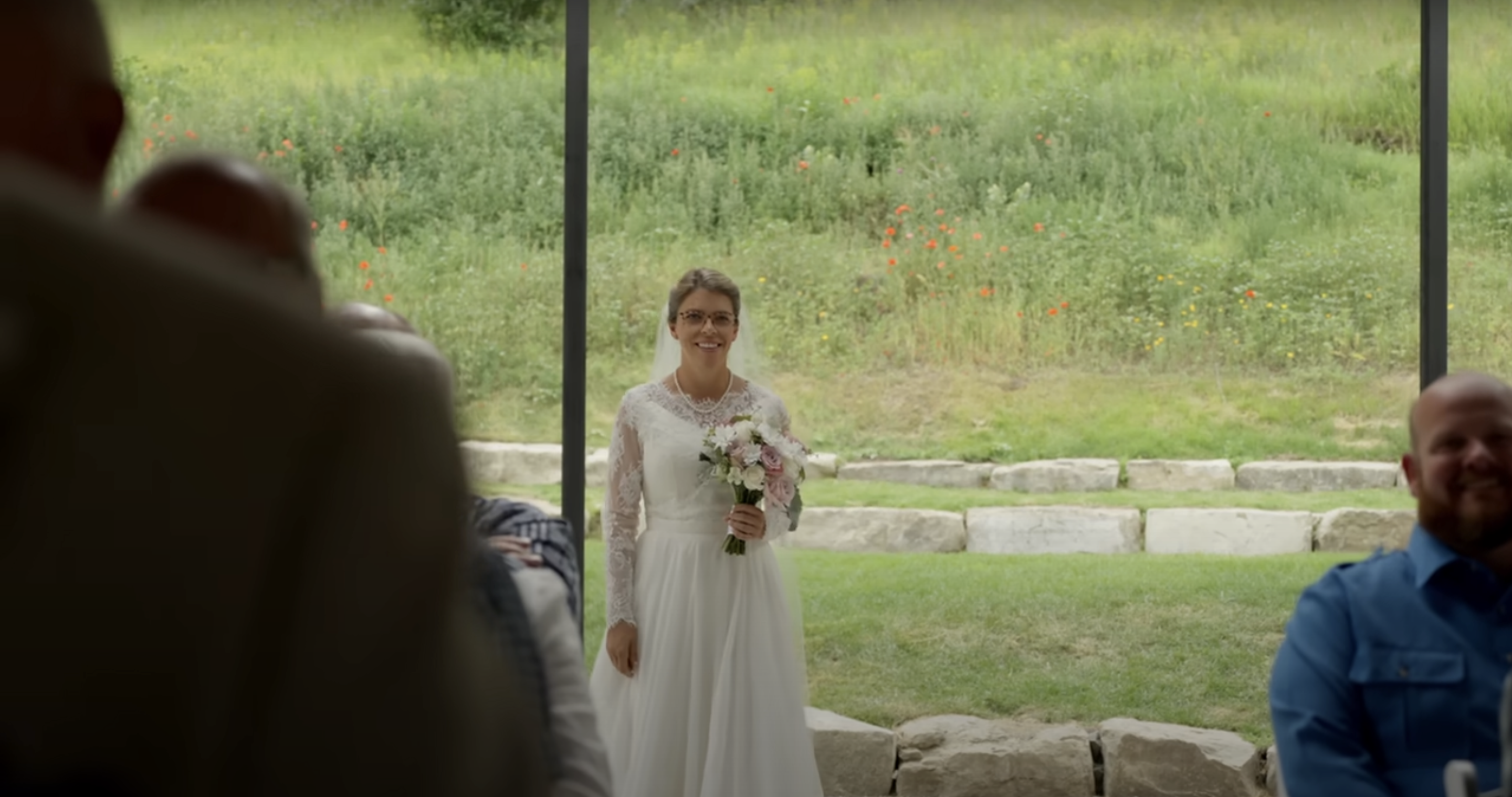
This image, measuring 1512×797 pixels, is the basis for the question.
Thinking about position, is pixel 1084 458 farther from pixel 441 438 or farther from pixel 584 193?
pixel 441 438

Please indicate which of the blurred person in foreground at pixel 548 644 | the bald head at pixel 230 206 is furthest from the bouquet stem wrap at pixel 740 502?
the bald head at pixel 230 206

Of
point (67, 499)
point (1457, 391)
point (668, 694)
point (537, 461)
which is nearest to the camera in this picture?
point (67, 499)

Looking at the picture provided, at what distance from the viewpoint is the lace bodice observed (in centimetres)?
377

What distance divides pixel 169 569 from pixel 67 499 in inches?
0.9

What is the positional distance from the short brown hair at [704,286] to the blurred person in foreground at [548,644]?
274cm

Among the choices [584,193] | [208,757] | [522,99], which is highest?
[522,99]

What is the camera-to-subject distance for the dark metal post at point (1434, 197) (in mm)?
4051

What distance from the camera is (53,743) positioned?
297mm

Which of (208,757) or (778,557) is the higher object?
(208,757)

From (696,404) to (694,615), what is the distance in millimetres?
540

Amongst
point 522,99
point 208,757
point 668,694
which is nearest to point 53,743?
point 208,757

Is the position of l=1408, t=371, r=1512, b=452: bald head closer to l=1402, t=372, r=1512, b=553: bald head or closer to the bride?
l=1402, t=372, r=1512, b=553: bald head

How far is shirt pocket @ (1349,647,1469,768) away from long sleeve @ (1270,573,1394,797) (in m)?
0.03

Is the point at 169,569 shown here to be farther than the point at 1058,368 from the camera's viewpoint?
No
